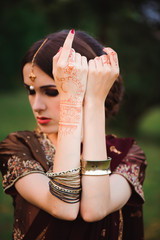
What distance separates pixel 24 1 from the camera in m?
10.4

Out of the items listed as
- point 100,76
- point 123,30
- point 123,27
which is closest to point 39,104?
point 100,76

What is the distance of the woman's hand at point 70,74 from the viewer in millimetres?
1534

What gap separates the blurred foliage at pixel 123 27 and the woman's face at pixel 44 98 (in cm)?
755

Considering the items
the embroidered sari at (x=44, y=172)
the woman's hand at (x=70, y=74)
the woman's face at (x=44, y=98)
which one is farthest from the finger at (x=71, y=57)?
the embroidered sari at (x=44, y=172)

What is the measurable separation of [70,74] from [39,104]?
1.32ft

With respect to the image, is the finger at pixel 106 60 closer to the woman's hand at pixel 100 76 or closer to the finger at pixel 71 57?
the woman's hand at pixel 100 76

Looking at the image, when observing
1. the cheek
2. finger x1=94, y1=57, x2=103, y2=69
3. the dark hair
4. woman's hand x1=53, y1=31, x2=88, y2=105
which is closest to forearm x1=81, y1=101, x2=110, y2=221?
woman's hand x1=53, y1=31, x2=88, y2=105

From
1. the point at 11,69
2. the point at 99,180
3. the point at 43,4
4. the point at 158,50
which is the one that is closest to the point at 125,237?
the point at 99,180

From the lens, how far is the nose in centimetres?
186

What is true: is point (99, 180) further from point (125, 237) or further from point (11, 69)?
point (11, 69)

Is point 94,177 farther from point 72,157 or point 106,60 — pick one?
point 106,60

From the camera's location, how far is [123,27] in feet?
31.7

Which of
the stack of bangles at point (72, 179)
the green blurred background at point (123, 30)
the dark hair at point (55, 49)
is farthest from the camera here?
the green blurred background at point (123, 30)

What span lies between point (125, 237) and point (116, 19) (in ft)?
28.0
